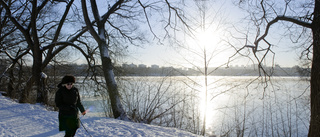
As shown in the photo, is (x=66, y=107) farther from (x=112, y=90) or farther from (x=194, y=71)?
(x=194, y=71)

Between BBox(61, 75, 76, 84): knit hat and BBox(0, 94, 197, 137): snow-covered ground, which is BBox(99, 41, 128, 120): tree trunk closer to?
BBox(0, 94, 197, 137): snow-covered ground

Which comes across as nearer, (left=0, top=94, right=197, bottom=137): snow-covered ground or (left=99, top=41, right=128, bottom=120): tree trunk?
(left=0, top=94, right=197, bottom=137): snow-covered ground

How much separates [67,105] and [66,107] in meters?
0.04

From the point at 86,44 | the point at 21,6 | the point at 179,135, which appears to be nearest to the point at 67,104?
the point at 179,135

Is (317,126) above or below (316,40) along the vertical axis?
below

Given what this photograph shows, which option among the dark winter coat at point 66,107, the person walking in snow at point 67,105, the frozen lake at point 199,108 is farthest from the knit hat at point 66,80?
the frozen lake at point 199,108

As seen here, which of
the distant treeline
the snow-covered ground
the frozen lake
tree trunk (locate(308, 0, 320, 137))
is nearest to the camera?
the snow-covered ground

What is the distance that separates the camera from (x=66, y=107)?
3619mm

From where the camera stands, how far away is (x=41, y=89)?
975cm

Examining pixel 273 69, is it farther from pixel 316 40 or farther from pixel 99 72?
pixel 99 72

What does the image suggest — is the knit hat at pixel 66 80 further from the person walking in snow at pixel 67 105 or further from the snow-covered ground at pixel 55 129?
the snow-covered ground at pixel 55 129

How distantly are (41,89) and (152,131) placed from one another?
24.0 ft

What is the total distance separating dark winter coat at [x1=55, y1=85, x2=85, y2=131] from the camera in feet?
11.8

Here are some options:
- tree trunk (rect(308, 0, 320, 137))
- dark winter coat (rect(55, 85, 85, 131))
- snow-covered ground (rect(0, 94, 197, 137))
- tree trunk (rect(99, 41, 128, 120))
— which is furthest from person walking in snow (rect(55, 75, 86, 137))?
tree trunk (rect(308, 0, 320, 137))
